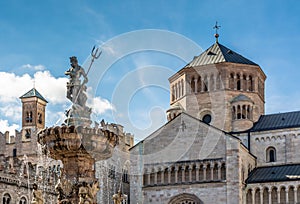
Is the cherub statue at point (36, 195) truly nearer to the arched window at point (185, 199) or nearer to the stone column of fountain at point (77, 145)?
the stone column of fountain at point (77, 145)

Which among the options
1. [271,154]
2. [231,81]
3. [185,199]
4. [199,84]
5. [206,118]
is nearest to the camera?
[185,199]

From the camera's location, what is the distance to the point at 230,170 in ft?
147

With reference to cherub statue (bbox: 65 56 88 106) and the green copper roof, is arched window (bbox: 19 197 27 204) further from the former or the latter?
cherub statue (bbox: 65 56 88 106)

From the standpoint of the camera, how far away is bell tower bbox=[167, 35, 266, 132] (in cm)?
5084

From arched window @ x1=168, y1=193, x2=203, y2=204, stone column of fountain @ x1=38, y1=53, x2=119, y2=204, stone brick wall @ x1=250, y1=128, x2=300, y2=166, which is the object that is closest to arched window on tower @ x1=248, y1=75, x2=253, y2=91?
stone brick wall @ x1=250, y1=128, x2=300, y2=166

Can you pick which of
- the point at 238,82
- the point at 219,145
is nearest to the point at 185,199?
the point at 219,145

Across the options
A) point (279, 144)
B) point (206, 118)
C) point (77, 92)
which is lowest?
point (77, 92)

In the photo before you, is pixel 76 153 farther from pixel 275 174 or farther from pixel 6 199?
pixel 275 174

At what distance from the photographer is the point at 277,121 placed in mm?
50906

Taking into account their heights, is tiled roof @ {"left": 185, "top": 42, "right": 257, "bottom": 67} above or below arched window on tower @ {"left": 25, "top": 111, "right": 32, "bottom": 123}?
above

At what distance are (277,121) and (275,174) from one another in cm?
634

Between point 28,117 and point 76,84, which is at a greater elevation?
point 28,117

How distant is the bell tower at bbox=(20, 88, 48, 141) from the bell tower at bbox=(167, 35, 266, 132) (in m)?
15.3

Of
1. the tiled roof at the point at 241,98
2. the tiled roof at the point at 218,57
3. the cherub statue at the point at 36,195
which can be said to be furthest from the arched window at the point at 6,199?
the cherub statue at the point at 36,195
